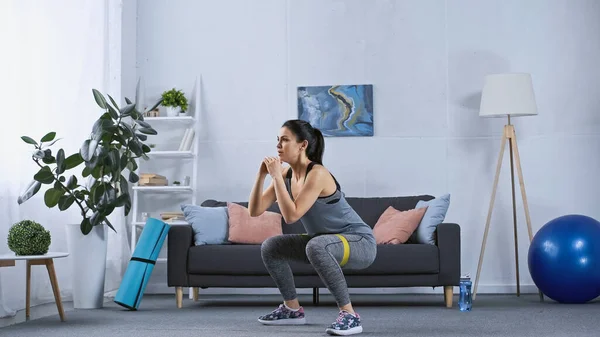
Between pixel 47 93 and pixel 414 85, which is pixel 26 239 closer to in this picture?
pixel 47 93

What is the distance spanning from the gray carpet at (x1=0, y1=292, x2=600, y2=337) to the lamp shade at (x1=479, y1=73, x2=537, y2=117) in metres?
1.41

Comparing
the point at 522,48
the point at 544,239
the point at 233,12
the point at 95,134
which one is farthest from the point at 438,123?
the point at 95,134

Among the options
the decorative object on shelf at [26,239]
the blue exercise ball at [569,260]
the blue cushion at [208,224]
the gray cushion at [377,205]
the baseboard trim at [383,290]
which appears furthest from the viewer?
the baseboard trim at [383,290]

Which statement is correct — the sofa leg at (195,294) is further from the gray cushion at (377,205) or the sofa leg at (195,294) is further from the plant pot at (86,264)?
the gray cushion at (377,205)

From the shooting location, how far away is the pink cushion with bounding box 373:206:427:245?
18.2 feet

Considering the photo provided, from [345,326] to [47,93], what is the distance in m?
2.96

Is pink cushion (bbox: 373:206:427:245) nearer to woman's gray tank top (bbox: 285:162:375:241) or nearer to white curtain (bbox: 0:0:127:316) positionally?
woman's gray tank top (bbox: 285:162:375:241)

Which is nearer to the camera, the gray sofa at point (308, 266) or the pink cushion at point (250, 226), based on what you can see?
the gray sofa at point (308, 266)

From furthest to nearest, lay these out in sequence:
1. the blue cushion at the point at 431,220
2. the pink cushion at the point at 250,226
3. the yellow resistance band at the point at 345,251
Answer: the pink cushion at the point at 250,226 → the blue cushion at the point at 431,220 → the yellow resistance band at the point at 345,251

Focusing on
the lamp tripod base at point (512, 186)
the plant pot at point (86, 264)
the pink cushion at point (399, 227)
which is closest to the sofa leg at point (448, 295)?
the pink cushion at point (399, 227)

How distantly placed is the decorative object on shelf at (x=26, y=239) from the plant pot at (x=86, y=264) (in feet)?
2.94

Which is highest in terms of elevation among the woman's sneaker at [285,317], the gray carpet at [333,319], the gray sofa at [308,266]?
the gray sofa at [308,266]

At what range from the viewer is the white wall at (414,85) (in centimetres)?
656

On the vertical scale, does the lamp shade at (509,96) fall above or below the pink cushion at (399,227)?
above
